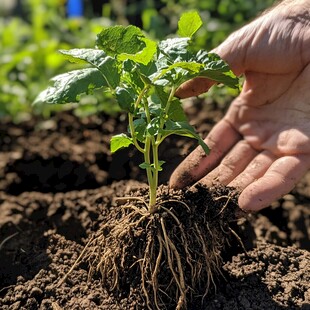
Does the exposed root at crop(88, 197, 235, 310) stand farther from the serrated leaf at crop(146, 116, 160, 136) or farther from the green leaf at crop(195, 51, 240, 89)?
the green leaf at crop(195, 51, 240, 89)

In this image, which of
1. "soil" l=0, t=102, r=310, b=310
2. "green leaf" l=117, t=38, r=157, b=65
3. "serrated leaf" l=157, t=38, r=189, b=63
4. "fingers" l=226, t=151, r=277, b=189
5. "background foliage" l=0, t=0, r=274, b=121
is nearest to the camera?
"green leaf" l=117, t=38, r=157, b=65

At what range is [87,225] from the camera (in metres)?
2.95

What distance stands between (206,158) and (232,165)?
0.13 meters

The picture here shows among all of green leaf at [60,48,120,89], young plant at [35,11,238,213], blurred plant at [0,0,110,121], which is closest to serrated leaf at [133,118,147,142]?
young plant at [35,11,238,213]

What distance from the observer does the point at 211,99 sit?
4387mm

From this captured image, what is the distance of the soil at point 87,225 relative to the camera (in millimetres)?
2393

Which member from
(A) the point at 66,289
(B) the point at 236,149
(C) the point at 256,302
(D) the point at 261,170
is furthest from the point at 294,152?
(A) the point at 66,289

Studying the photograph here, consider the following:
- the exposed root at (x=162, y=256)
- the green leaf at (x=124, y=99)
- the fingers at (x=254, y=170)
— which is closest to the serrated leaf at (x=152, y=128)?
the green leaf at (x=124, y=99)

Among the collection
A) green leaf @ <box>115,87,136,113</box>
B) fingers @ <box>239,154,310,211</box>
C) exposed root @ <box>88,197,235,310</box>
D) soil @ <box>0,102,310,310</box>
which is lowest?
soil @ <box>0,102,310,310</box>

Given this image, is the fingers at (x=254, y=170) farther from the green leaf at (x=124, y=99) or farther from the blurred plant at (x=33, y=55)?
the blurred plant at (x=33, y=55)

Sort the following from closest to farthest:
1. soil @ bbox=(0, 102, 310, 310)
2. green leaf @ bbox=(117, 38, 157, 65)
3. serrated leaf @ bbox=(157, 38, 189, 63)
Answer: green leaf @ bbox=(117, 38, 157, 65) → serrated leaf @ bbox=(157, 38, 189, 63) → soil @ bbox=(0, 102, 310, 310)

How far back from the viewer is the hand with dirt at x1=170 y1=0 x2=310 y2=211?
2658 millimetres

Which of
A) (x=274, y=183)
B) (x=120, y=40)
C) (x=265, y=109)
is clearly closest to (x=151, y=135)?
(x=120, y=40)

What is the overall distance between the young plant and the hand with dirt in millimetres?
434
